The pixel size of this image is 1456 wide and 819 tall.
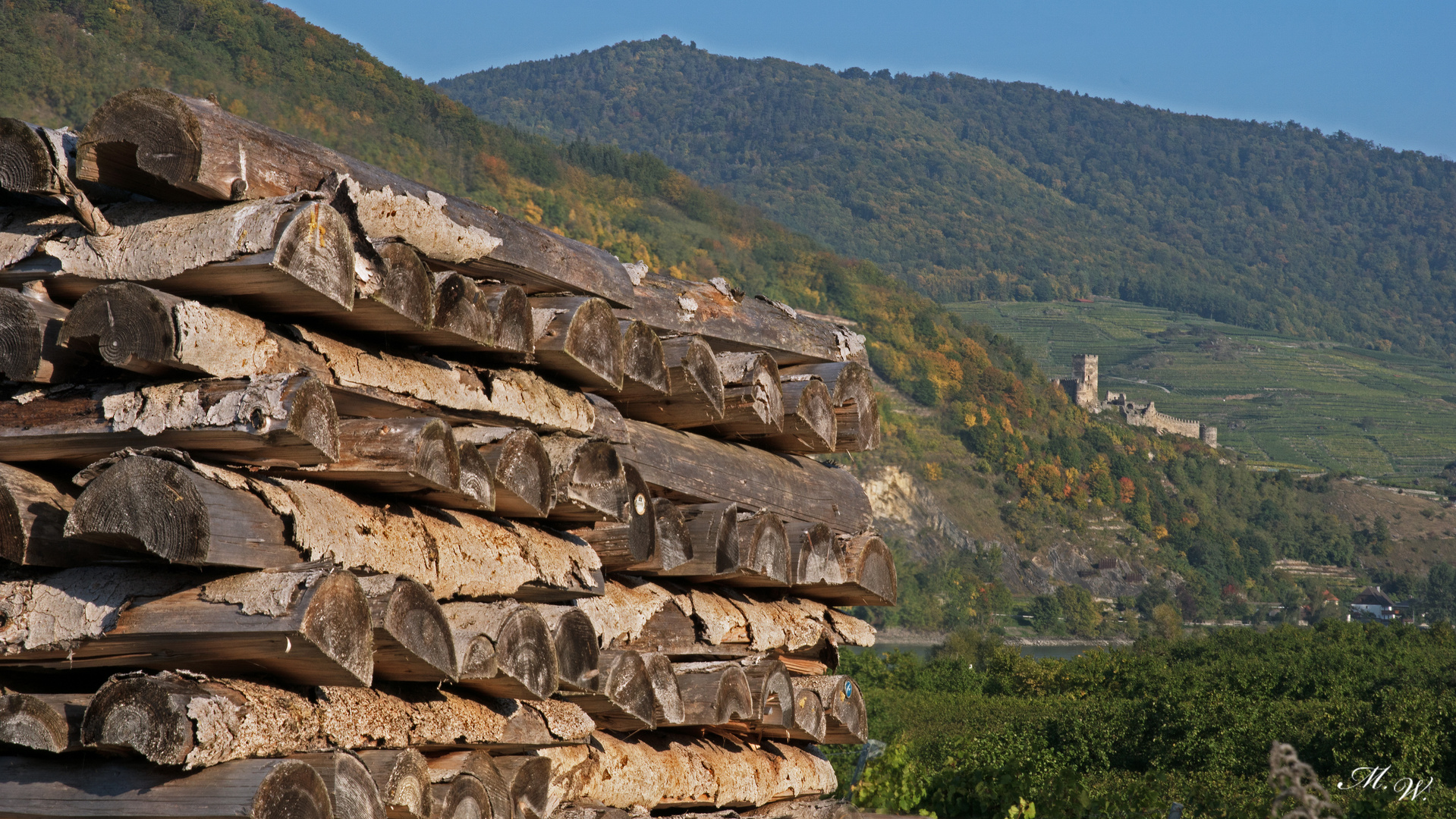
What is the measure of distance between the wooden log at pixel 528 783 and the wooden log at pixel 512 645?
23 centimetres

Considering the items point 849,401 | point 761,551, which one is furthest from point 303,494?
point 849,401

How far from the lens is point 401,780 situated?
264cm

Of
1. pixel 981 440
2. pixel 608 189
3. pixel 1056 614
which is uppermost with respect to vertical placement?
pixel 608 189

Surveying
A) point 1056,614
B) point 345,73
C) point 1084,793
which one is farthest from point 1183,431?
point 1084,793

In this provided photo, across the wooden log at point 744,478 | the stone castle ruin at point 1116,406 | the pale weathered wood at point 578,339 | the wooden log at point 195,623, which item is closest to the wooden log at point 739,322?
the wooden log at point 744,478

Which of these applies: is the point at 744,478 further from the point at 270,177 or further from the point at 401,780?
the point at 270,177

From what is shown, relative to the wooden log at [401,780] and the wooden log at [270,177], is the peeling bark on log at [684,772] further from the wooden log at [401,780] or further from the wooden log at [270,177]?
the wooden log at [270,177]

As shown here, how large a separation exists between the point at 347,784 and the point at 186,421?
0.75 meters

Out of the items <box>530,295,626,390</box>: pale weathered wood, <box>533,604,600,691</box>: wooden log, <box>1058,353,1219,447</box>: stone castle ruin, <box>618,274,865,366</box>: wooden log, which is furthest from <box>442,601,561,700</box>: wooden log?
Result: <box>1058,353,1219,447</box>: stone castle ruin

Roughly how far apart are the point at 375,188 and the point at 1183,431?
116m

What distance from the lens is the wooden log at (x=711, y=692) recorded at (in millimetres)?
4035

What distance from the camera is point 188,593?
2.38 m

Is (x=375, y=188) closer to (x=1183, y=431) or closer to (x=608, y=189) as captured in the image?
(x=608, y=189)

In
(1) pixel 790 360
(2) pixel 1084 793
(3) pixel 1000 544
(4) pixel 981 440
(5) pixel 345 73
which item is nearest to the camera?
(1) pixel 790 360
